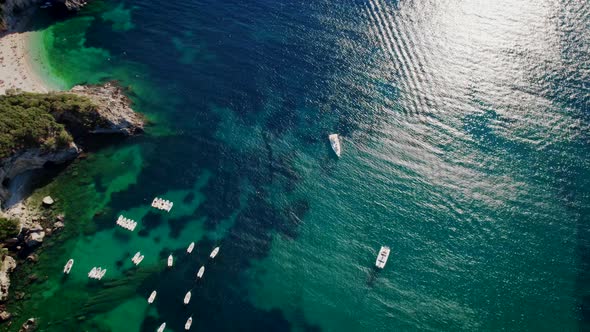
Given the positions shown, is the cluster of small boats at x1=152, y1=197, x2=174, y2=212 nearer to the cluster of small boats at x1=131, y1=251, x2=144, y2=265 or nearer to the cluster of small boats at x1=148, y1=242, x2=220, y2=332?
the cluster of small boats at x1=148, y1=242, x2=220, y2=332

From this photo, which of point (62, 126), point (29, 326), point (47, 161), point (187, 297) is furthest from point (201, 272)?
point (62, 126)

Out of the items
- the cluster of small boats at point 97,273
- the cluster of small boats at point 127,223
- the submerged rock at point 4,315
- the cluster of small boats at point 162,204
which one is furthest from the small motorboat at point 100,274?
the cluster of small boats at point 162,204

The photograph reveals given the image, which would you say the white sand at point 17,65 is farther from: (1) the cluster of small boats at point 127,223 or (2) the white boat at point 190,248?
(2) the white boat at point 190,248

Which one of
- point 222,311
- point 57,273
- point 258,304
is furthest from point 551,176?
point 57,273

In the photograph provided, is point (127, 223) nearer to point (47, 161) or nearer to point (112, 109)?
point (47, 161)

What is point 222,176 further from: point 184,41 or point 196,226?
point 184,41

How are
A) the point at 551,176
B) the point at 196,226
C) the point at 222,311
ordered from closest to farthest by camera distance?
the point at 222,311 → the point at 196,226 → the point at 551,176
